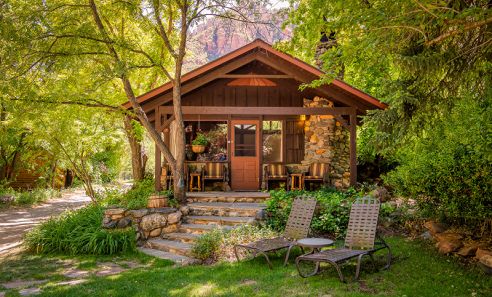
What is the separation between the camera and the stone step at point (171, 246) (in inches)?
292

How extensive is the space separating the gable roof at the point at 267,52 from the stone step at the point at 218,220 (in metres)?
3.47

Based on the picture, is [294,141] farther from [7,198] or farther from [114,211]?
[7,198]

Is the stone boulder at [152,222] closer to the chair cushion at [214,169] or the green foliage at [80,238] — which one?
the green foliage at [80,238]

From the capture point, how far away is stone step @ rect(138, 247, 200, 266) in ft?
22.3

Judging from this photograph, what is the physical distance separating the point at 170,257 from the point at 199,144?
5.15 m

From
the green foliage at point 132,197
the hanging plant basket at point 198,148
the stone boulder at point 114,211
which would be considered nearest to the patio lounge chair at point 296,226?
the stone boulder at point 114,211

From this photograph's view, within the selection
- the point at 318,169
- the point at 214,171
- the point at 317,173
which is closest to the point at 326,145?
the point at 318,169

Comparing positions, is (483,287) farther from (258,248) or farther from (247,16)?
(247,16)

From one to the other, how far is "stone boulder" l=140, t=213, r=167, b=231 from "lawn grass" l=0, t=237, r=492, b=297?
1.67 m

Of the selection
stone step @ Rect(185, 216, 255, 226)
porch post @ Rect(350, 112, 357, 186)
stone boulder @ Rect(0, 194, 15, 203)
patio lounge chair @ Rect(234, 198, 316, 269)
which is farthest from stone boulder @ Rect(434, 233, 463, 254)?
stone boulder @ Rect(0, 194, 15, 203)

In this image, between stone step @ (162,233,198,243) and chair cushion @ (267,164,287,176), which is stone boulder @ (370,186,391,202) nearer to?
chair cushion @ (267,164,287,176)

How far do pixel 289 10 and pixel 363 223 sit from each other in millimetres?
4072

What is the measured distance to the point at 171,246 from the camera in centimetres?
770

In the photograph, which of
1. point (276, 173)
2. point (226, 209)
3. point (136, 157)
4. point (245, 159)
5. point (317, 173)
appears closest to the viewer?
point (226, 209)
